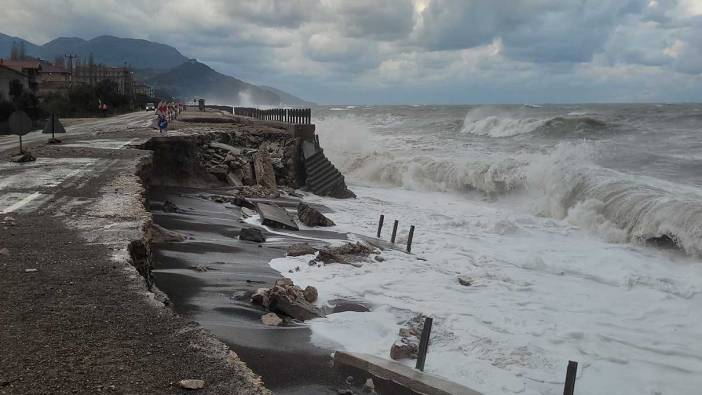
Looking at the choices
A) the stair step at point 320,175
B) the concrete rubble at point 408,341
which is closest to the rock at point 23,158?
the stair step at point 320,175

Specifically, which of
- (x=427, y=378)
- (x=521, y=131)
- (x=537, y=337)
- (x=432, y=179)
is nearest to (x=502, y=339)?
(x=537, y=337)

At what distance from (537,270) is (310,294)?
4858 millimetres

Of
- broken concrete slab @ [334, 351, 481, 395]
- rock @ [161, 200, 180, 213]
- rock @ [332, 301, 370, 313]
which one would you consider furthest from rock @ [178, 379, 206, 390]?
rock @ [161, 200, 180, 213]

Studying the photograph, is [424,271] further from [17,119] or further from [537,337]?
[17,119]

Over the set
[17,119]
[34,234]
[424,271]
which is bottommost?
[424,271]

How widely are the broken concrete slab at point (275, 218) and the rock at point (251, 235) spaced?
5.51 feet

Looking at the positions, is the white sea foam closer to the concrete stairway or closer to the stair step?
the concrete stairway

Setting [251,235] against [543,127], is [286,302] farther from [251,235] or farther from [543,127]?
[543,127]

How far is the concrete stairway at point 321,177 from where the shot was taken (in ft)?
67.2

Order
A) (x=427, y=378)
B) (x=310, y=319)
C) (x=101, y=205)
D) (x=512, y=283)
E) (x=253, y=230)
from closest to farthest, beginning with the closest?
(x=427, y=378), (x=310, y=319), (x=101, y=205), (x=512, y=283), (x=253, y=230)

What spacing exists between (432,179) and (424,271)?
14711 mm

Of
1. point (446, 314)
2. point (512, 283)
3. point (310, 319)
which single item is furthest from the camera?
point (512, 283)

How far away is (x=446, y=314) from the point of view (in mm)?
7570

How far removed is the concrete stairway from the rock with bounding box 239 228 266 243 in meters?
9.00
